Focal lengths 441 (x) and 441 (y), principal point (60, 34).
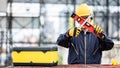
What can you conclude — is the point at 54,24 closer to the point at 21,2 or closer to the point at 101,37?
the point at 21,2

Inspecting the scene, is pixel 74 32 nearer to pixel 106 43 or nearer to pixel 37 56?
pixel 106 43

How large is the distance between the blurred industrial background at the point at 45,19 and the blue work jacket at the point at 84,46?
15827 mm

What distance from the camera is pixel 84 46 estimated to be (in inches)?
171

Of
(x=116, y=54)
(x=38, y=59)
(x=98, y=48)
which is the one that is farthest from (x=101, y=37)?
(x=116, y=54)

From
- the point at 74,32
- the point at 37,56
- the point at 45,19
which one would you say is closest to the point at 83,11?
the point at 74,32

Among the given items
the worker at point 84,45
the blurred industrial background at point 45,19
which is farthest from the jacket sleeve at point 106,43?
the blurred industrial background at point 45,19

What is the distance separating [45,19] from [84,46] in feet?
53.4

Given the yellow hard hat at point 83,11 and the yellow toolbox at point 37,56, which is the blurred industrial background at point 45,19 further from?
the yellow toolbox at point 37,56

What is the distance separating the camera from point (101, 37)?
4145 millimetres

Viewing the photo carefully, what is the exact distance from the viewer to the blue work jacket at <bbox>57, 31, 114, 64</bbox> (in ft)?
14.3

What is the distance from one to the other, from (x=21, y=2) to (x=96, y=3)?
3508 millimetres

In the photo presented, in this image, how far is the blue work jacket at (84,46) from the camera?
14.3 feet

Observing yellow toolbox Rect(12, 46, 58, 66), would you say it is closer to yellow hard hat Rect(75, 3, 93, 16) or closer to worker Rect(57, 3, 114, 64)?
yellow hard hat Rect(75, 3, 93, 16)

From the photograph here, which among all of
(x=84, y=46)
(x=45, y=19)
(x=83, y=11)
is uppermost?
(x=83, y=11)
